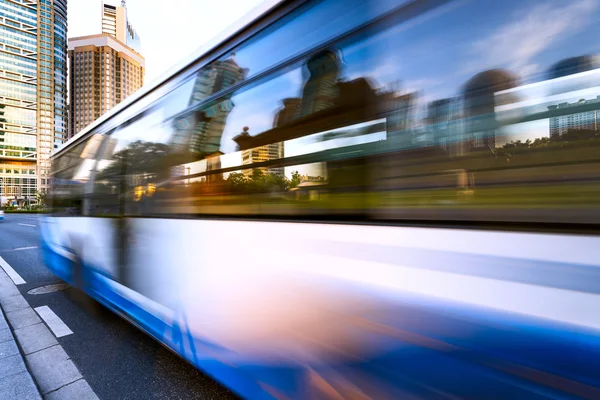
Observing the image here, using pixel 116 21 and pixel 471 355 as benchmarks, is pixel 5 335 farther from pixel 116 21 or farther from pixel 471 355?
pixel 116 21

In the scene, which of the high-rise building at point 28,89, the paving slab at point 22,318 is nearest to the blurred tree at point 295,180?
the paving slab at point 22,318

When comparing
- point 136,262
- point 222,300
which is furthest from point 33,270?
point 222,300

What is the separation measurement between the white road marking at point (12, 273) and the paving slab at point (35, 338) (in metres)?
3.11

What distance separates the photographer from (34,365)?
2965mm

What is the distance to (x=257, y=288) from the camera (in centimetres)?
184

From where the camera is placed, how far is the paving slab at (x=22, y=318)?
13.1 ft

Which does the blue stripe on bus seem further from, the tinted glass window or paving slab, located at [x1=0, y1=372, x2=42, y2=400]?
paving slab, located at [x1=0, y1=372, x2=42, y2=400]

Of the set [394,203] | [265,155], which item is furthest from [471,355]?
[265,155]

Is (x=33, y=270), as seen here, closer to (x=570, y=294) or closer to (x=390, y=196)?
(x=390, y=196)

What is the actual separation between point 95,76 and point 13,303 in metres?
126

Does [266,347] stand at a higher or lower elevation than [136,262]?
lower

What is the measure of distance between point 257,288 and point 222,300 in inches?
14.8

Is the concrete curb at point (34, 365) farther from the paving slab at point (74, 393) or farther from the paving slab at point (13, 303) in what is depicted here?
the paving slab at point (13, 303)

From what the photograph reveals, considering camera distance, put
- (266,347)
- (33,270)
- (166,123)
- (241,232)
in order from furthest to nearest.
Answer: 1. (33,270)
2. (166,123)
3. (241,232)
4. (266,347)
